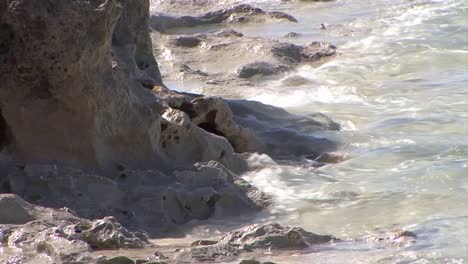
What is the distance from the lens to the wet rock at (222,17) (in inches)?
425

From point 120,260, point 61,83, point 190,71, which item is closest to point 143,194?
point 61,83

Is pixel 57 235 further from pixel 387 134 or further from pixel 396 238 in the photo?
pixel 387 134

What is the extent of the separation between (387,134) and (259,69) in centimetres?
224

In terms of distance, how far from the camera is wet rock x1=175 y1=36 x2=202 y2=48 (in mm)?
9360

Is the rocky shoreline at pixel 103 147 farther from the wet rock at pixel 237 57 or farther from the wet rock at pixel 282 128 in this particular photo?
the wet rock at pixel 237 57

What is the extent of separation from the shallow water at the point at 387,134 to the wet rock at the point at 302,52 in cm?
17

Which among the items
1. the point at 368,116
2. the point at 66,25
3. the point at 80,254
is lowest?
the point at 368,116

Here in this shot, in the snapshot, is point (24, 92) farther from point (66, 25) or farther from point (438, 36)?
point (438, 36)

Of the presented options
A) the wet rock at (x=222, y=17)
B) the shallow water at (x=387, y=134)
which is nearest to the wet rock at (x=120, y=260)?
the shallow water at (x=387, y=134)

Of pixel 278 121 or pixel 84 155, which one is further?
pixel 278 121

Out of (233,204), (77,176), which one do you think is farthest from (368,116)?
(77,176)

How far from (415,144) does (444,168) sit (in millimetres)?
603

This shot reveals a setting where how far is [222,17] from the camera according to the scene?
11.4 m

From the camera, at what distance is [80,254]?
3.28m
